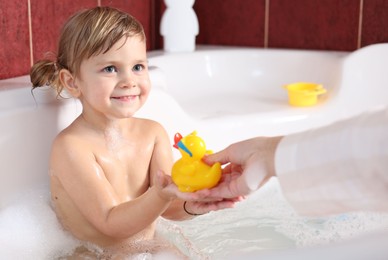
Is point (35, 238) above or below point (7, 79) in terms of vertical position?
below

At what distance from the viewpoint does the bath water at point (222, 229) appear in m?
1.45

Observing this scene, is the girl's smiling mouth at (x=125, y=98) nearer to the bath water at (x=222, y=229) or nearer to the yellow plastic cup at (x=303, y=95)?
the bath water at (x=222, y=229)

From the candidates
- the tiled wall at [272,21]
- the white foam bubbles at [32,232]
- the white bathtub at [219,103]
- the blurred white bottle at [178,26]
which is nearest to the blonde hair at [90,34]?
the white bathtub at [219,103]

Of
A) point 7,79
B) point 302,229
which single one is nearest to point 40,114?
point 7,79

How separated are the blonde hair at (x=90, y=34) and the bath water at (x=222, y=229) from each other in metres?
0.30

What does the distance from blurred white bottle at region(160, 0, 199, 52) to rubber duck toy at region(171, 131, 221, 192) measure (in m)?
1.36

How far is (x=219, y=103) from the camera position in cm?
235

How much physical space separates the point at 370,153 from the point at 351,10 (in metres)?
1.83

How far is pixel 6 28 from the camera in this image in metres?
1.95

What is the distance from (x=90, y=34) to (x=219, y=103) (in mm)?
1025

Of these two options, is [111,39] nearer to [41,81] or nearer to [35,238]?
[41,81]

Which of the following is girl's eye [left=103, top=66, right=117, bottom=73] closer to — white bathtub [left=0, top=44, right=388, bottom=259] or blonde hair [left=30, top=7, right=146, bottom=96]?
blonde hair [left=30, top=7, right=146, bottom=96]

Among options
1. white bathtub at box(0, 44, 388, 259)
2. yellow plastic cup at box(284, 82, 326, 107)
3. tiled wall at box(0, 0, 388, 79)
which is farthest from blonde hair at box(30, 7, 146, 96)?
yellow plastic cup at box(284, 82, 326, 107)

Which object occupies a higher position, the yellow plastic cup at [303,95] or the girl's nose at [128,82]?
the girl's nose at [128,82]
